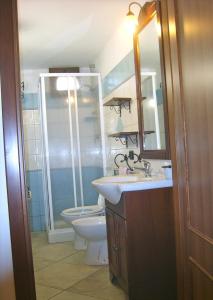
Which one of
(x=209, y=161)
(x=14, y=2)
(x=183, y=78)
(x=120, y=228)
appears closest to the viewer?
(x=209, y=161)

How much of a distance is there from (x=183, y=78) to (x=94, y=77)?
281 cm

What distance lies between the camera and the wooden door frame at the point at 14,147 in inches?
55.7

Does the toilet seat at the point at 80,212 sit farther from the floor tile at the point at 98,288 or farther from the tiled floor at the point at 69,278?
the floor tile at the point at 98,288

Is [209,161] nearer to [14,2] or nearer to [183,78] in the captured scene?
[183,78]

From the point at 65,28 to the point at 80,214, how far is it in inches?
77.5

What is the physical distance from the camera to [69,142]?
396cm

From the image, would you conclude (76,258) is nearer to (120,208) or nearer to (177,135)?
(120,208)

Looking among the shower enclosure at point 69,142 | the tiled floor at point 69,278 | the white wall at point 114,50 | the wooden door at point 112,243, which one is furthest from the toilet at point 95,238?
the white wall at point 114,50

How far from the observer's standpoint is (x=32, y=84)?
14.5 ft

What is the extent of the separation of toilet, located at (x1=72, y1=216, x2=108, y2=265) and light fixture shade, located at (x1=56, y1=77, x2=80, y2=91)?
1.69 m

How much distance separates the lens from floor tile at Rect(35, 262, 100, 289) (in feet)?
8.62

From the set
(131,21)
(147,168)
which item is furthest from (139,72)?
(147,168)

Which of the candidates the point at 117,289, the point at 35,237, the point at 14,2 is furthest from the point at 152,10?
the point at 35,237

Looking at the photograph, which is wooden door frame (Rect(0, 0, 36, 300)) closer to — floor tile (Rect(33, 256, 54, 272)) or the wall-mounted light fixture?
the wall-mounted light fixture
